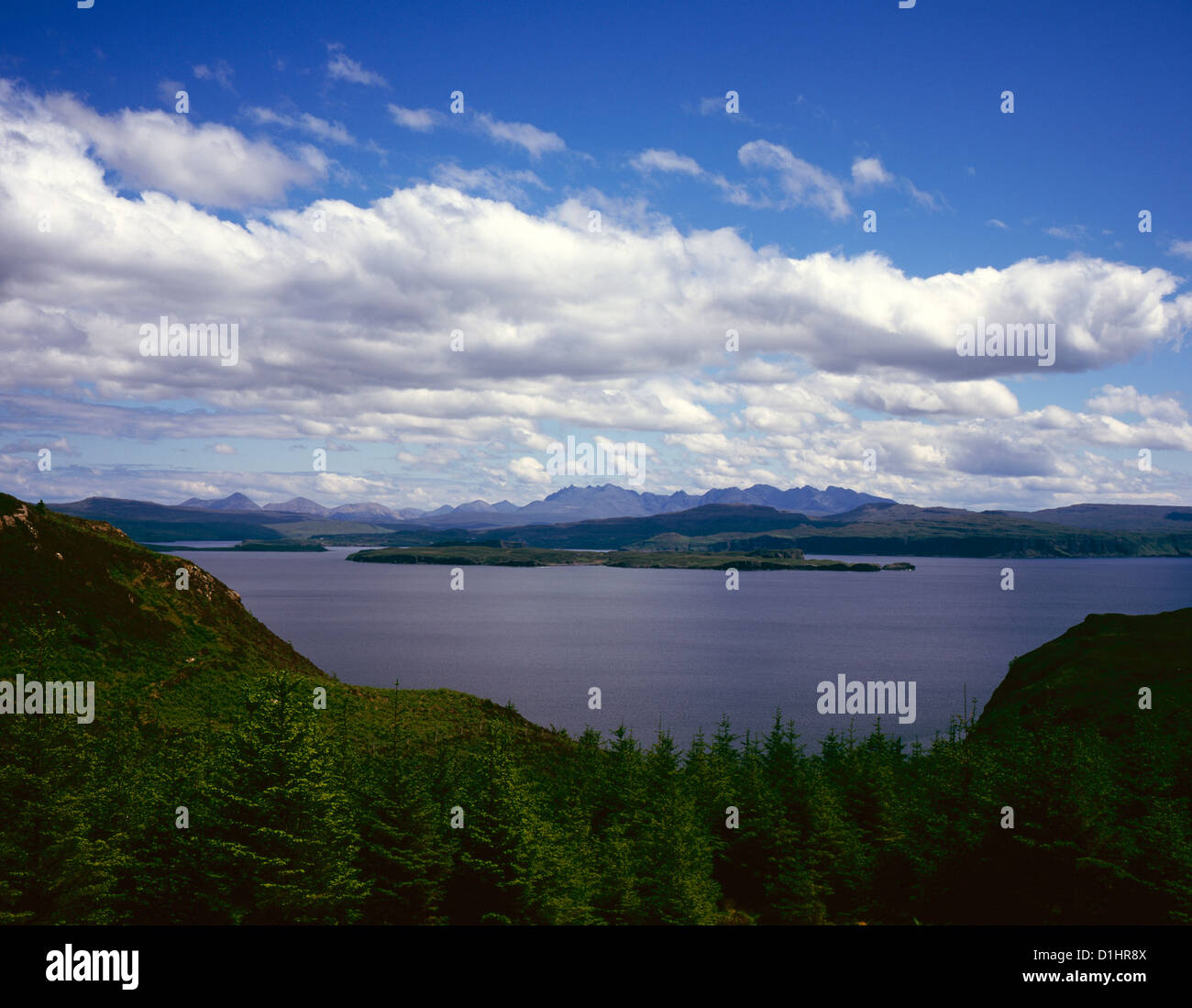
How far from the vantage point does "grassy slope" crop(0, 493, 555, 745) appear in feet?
243

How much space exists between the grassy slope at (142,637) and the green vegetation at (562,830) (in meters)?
4.36

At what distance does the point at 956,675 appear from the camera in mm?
156500

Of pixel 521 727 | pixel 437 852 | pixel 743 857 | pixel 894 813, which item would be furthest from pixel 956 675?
pixel 437 852

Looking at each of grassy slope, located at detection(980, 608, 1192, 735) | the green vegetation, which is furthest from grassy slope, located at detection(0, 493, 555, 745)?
grassy slope, located at detection(980, 608, 1192, 735)

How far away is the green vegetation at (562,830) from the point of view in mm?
32594

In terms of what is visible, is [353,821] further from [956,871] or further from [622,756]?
[956,871]

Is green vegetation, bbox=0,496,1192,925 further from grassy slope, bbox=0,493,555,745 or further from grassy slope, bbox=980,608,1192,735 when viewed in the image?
grassy slope, bbox=980,608,1192,735

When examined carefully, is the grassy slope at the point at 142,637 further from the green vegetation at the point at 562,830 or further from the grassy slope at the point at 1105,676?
the grassy slope at the point at 1105,676

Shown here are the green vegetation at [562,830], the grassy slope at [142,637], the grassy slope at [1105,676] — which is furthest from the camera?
the grassy slope at [1105,676]

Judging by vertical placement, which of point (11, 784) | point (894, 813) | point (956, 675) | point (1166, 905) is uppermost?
point (11, 784)

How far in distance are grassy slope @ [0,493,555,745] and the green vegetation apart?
4360 mm

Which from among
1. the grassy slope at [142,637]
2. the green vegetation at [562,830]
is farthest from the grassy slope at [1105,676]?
the grassy slope at [142,637]

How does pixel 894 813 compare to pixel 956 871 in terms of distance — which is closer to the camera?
pixel 956 871

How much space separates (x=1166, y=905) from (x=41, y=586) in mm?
94554
